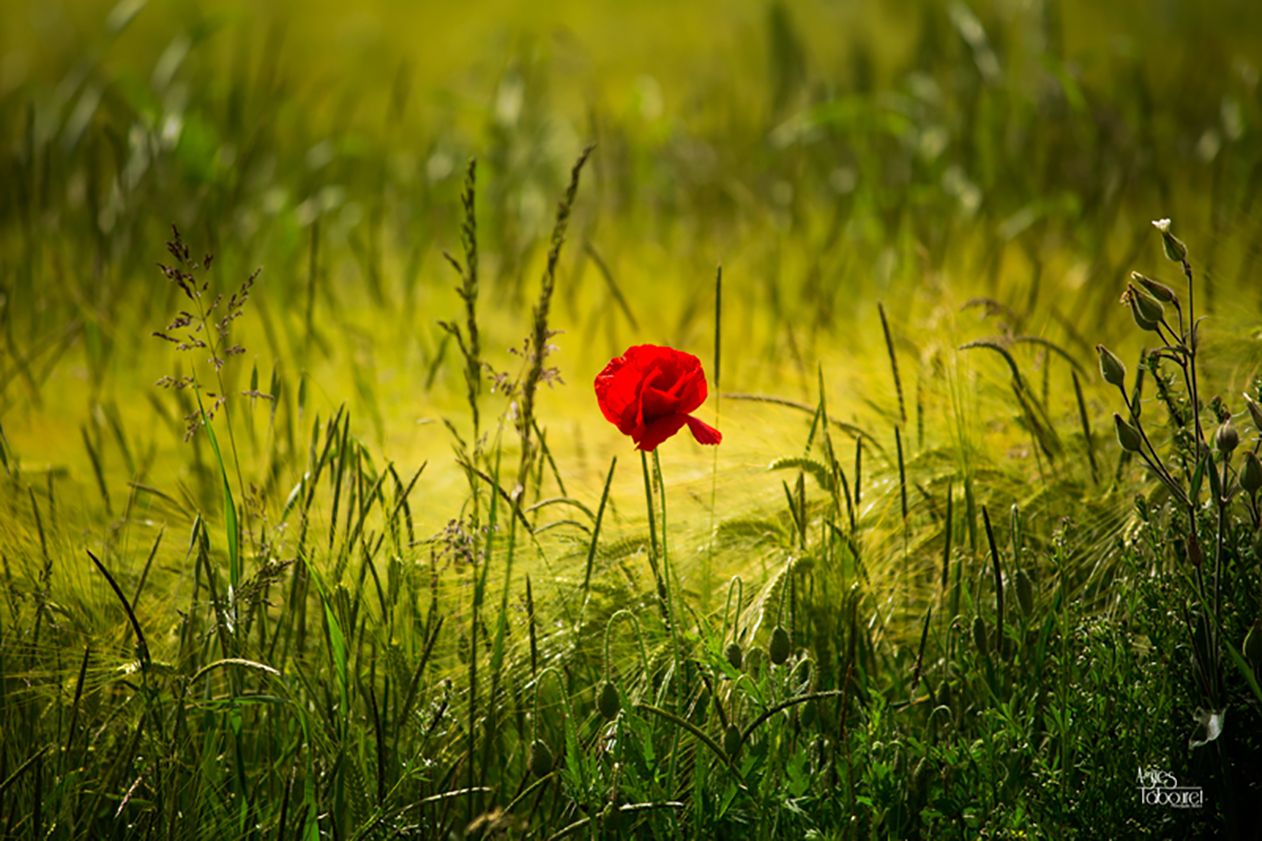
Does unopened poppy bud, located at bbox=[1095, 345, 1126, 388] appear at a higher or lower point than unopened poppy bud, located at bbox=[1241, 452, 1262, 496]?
higher

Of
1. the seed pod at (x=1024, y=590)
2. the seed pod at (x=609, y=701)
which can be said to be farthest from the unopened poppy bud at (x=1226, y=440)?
the seed pod at (x=609, y=701)

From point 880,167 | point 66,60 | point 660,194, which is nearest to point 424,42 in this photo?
point 66,60

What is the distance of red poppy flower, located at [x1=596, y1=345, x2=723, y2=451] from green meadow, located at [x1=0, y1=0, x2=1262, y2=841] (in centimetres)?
11

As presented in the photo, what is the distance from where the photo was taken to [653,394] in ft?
2.80

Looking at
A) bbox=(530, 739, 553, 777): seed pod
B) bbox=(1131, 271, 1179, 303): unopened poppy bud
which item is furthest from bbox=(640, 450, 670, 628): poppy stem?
bbox=(1131, 271, 1179, 303): unopened poppy bud

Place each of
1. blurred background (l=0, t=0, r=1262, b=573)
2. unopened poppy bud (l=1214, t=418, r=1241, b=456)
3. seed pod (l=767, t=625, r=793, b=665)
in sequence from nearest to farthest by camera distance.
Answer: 1. unopened poppy bud (l=1214, t=418, r=1241, b=456)
2. seed pod (l=767, t=625, r=793, b=665)
3. blurred background (l=0, t=0, r=1262, b=573)

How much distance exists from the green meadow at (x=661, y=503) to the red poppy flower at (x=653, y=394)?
11 centimetres

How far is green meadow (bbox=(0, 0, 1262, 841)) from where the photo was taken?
0.87m

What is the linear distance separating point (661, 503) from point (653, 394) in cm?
25

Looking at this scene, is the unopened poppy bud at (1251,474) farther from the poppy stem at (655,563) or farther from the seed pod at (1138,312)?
the poppy stem at (655,563)

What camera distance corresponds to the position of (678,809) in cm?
95

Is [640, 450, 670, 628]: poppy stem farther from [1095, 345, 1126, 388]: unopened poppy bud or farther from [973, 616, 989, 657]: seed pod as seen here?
[1095, 345, 1126, 388]: unopened poppy bud

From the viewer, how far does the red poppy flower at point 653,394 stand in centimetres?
86

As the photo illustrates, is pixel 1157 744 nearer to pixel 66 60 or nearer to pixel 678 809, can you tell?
pixel 678 809
